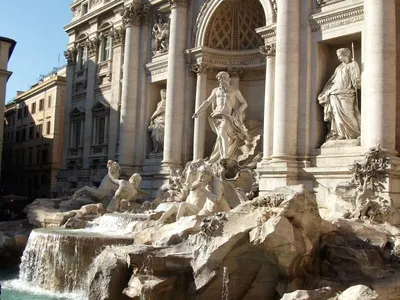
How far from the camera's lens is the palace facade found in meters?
16.0

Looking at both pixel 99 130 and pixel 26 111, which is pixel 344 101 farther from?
pixel 26 111

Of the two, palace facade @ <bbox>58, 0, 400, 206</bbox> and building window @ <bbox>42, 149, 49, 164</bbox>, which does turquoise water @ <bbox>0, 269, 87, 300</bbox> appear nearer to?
palace facade @ <bbox>58, 0, 400, 206</bbox>

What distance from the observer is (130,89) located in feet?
83.3

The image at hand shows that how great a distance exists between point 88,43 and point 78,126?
15.4 feet

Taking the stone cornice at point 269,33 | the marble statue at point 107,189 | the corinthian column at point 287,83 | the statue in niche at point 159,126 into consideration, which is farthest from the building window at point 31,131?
the corinthian column at point 287,83

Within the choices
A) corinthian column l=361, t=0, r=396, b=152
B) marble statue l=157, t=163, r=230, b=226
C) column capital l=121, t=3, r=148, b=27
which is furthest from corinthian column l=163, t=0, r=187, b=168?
corinthian column l=361, t=0, r=396, b=152

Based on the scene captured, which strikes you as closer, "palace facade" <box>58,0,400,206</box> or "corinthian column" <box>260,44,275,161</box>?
"palace facade" <box>58,0,400,206</box>

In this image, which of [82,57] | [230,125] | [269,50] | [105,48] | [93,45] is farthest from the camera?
[82,57]

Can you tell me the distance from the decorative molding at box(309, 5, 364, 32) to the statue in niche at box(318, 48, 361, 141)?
890 millimetres

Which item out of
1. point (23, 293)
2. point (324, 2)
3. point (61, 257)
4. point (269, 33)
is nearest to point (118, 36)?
point (269, 33)

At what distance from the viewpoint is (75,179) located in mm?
29875

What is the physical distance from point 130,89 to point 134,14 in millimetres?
3495

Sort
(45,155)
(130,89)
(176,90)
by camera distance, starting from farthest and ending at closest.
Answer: (45,155), (130,89), (176,90)

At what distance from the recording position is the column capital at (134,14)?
998 inches
